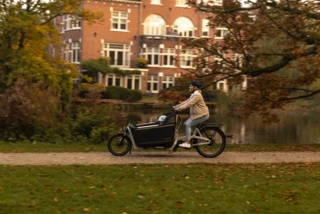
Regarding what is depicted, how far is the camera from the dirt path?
33.4 ft

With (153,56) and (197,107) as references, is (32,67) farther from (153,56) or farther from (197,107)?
(153,56)

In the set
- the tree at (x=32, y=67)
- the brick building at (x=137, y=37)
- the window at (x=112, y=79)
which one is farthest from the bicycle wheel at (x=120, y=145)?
the window at (x=112, y=79)

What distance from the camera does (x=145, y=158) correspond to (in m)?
10.9

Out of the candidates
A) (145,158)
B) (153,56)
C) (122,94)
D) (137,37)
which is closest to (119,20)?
(137,37)

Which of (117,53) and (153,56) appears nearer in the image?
(117,53)

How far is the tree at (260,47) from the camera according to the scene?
52.6 ft

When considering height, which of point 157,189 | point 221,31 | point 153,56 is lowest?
point 157,189

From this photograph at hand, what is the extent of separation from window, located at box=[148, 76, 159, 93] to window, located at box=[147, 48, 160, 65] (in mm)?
1735

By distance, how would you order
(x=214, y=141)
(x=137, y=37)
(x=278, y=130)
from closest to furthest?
(x=214, y=141)
(x=278, y=130)
(x=137, y=37)

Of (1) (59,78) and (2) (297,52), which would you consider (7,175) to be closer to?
(2) (297,52)

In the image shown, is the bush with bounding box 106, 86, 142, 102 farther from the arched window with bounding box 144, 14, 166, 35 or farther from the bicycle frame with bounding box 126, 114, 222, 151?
the bicycle frame with bounding box 126, 114, 222, 151

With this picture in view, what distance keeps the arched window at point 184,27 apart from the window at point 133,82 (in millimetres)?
7438

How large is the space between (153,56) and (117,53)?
4.18 metres

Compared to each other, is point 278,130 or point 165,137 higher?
point 278,130
